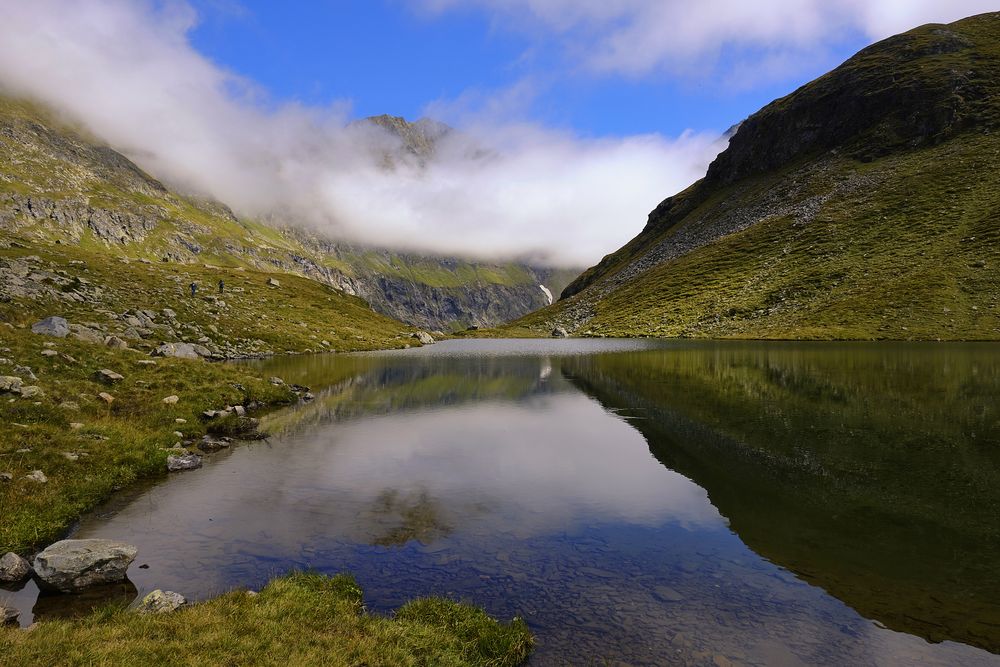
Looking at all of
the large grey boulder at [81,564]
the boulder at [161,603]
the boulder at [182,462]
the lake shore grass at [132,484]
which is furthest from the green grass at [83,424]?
the boulder at [161,603]

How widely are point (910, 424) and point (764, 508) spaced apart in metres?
19.0

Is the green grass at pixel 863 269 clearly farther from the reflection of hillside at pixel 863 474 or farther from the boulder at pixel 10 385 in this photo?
the boulder at pixel 10 385

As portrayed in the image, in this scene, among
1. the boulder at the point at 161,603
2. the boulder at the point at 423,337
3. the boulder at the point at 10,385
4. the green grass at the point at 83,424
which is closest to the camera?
the boulder at the point at 161,603

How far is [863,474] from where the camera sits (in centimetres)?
2319

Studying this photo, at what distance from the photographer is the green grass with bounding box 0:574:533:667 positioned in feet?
32.1

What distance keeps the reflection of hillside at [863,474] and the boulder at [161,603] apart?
52.9 feet

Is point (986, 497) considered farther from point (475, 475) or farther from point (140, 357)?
point (140, 357)

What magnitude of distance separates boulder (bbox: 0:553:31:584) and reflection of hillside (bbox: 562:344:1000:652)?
2103 cm

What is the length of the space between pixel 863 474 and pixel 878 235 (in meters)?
145

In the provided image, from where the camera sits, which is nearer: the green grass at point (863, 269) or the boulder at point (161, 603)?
the boulder at point (161, 603)

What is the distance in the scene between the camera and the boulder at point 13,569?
13.7 meters

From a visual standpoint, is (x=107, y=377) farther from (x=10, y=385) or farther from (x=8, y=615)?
(x=8, y=615)

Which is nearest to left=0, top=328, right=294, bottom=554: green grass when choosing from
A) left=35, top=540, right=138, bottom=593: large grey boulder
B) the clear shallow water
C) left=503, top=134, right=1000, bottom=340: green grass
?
the clear shallow water

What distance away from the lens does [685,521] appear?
61.7 feet
